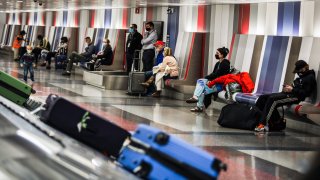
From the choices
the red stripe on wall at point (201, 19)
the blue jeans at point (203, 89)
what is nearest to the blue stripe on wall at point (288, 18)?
the blue jeans at point (203, 89)

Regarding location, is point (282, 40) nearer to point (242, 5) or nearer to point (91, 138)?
point (242, 5)

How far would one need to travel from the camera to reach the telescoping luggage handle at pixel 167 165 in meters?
3.71

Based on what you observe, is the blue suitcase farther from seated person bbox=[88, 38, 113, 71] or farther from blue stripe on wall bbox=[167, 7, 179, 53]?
seated person bbox=[88, 38, 113, 71]

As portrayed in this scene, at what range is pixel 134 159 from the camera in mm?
4113

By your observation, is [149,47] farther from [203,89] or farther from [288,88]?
[288,88]

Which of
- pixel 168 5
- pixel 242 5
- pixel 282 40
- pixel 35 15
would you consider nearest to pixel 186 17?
pixel 168 5

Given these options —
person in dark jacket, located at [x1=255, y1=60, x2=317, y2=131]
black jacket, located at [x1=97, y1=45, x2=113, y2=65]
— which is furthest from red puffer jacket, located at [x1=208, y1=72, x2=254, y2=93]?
black jacket, located at [x1=97, y1=45, x2=113, y2=65]

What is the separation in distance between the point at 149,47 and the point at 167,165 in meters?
15.3

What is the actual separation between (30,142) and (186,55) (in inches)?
575

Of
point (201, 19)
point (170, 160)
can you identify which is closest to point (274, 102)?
point (201, 19)

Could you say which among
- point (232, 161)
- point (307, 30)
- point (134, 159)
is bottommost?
point (232, 161)

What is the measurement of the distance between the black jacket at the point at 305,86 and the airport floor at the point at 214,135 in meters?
0.79

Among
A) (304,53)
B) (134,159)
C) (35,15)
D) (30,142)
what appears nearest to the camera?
(30,142)

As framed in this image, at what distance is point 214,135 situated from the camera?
10.4m
